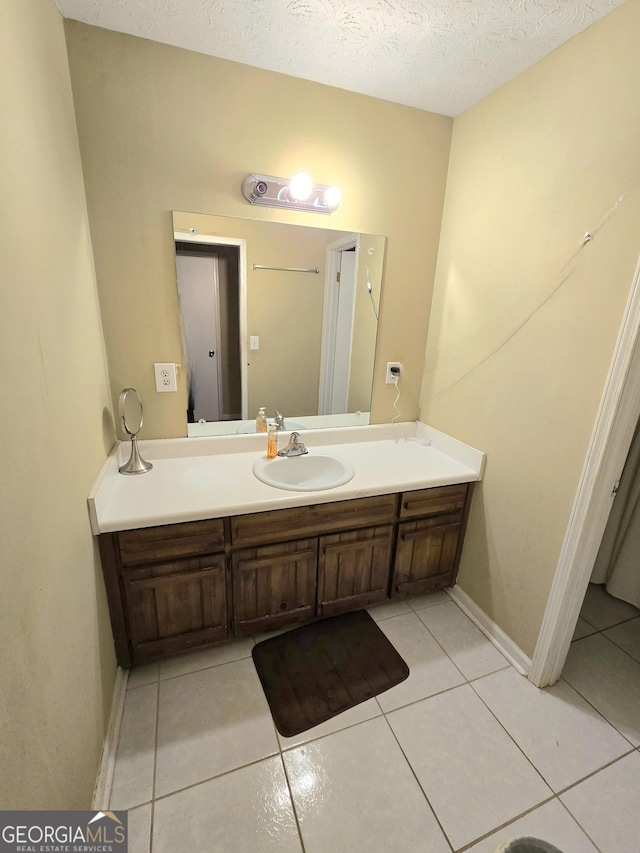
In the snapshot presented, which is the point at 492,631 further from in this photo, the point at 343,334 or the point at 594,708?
the point at 343,334

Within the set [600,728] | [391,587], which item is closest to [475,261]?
[391,587]

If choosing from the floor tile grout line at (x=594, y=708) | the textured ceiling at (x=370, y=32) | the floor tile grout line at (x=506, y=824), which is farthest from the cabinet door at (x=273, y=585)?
the textured ceiling at (x=370, y=32)

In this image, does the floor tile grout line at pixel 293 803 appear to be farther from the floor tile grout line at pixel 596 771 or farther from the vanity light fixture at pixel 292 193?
the vanity light fixture at pixel 292 193

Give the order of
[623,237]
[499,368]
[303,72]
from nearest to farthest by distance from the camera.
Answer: [623,237], [303,72], [499,368]

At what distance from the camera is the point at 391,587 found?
1.82m

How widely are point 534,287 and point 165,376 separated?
159 cm

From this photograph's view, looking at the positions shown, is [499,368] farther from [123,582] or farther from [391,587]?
[123,582]

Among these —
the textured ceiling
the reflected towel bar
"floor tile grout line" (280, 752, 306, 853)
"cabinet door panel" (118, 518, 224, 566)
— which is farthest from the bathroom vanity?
the textured ceiling

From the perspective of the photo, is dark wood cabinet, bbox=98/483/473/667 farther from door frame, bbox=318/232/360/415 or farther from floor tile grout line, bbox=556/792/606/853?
floor tile grout line, bbox=556/792/606/853

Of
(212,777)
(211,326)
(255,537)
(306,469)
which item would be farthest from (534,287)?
(212,777)

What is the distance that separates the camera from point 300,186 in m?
1.58

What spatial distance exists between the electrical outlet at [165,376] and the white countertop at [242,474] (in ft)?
0.84

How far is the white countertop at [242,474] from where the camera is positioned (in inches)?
52.4

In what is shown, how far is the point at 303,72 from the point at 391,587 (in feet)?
7.54
